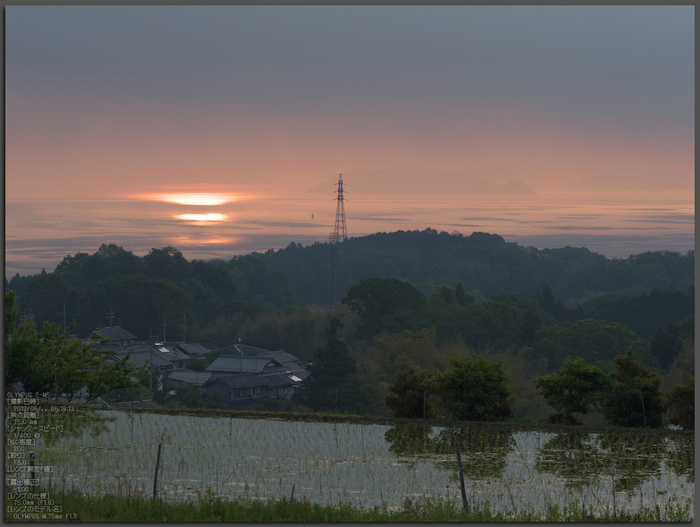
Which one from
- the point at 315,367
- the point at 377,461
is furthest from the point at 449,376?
the point at 315,367

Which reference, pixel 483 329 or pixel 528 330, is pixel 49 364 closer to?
pixel 483 329

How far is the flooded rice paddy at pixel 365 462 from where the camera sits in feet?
31.4

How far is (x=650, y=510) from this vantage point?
8.64 m

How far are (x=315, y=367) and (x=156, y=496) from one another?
102 ft

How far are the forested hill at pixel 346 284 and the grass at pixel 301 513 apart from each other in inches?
2382

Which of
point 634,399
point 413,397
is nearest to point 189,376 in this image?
point 413,397

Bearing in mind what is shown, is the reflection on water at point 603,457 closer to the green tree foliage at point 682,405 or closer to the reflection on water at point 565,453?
the reflection on water at point 565,453

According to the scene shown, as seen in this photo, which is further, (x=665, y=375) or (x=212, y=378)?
(x=212, y=378)

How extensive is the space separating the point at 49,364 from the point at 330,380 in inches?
962

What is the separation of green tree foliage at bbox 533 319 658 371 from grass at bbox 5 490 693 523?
4061 centimetres

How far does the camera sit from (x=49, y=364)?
16.0 metres

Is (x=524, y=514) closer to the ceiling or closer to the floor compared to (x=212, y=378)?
closer to the ceiling

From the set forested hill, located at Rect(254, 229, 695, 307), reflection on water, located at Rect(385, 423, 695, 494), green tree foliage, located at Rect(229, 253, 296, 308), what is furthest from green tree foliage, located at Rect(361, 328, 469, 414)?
green tree foliage, located at Rect(229, 253, 296, 308)

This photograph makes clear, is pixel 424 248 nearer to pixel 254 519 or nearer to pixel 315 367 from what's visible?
pixel 315 367
